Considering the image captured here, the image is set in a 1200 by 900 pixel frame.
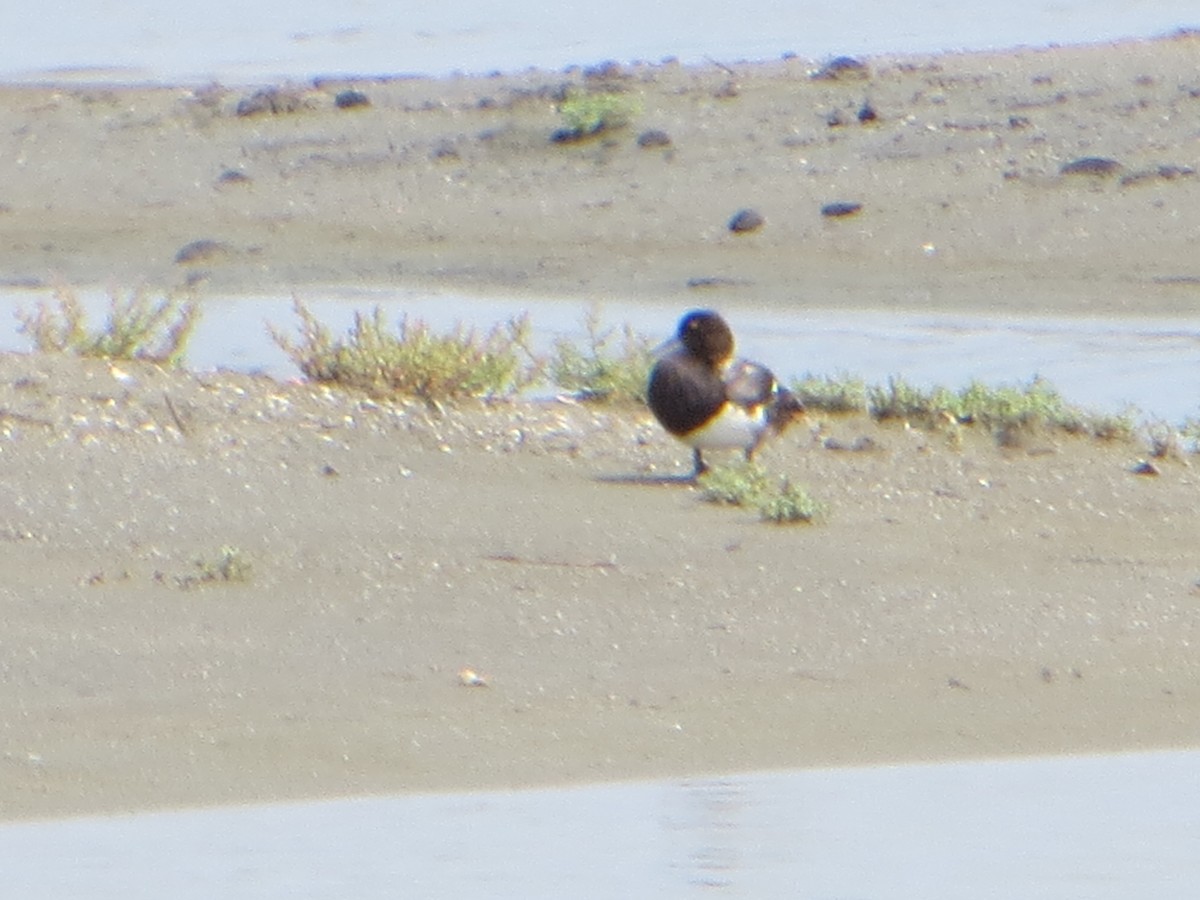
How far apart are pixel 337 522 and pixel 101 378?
1.55 meters

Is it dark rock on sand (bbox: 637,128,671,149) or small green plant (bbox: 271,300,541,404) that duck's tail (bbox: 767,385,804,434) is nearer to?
small green plant (bbox: 271,300,541,404)

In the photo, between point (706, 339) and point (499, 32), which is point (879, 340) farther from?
point (499, 32)

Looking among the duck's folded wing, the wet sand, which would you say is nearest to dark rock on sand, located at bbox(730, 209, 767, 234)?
the wet sand

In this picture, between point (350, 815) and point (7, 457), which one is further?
point (7, 457)

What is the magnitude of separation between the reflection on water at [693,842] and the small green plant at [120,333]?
4313 mm

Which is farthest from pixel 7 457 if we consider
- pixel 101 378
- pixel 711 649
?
pixel 711 649

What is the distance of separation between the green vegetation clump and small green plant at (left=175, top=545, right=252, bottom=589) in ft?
5.52

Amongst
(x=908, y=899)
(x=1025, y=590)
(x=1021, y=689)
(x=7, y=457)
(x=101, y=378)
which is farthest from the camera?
(x=101, y=378)

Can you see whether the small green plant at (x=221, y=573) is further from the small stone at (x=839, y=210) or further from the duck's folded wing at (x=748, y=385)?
the small stone at (x=839, y=210)

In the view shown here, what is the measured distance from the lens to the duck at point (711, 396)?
9008 mm

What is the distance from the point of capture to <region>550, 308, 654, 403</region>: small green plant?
1027cm

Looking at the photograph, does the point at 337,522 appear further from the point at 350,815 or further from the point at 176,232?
the point at 176,232

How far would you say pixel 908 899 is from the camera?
5.21 meters

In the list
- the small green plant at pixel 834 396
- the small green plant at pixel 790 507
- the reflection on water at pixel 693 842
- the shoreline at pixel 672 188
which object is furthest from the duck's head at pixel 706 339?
the shoreline at pixel 672 188
